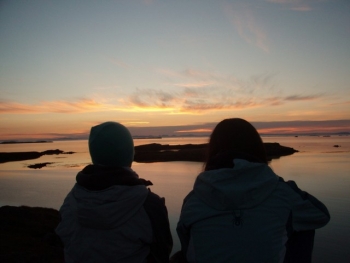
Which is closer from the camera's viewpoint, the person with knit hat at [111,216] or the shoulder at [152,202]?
the person with knit hat at [111,216]

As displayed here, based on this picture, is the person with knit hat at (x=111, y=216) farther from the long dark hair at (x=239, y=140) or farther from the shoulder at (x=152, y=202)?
the long dark hair at (x=239, y=140)

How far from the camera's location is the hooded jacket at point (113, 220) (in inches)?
82.3

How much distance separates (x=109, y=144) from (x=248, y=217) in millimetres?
1217

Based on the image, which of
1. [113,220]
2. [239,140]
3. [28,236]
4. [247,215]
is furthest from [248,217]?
[28,236]

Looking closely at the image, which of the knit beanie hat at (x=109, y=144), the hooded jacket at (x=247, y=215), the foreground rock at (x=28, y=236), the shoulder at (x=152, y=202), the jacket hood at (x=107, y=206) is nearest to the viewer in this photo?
the hooded jacket at (x=247, y=215)

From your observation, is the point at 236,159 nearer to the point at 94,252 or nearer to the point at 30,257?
the point at 94,252

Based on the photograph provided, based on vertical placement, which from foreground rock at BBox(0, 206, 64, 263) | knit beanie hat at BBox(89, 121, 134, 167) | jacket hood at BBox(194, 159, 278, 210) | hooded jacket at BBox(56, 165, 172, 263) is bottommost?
foreground rock at BBox(0, 206, 64, 263)

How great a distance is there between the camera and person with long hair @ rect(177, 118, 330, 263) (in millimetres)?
1746

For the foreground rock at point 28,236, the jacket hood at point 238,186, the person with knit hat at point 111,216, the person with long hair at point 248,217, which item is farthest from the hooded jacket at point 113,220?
the foreground rock at point 28,236

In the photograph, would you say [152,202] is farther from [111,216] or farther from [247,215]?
[247,215]

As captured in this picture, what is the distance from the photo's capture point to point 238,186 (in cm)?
179

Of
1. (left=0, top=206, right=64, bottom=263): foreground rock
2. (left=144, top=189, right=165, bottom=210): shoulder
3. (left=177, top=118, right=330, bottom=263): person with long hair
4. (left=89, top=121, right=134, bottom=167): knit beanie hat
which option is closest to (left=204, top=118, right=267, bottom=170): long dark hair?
(left=177, top=118, right=330, bottom=263): person with long hair

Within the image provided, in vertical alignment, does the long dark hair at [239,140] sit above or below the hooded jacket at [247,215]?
above

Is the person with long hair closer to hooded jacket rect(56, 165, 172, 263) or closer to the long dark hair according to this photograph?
the long dark hair
